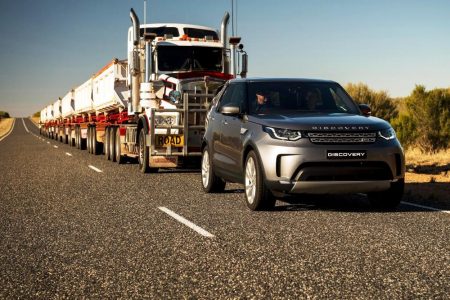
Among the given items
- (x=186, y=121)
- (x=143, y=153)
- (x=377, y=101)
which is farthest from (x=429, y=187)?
(x=377, y=101)

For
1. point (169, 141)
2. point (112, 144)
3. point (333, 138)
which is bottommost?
point (112, 144)

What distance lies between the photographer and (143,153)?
14898 mm

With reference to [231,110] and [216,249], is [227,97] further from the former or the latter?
[216,249]

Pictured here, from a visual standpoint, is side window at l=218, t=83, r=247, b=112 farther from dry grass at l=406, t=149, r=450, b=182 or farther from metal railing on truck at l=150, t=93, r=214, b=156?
dry grass at l=406, t=149, r=450, b=182

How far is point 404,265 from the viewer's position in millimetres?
5469

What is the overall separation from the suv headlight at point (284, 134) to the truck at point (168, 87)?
13.0 feet

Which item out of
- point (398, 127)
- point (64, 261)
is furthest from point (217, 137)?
point (398, 127)

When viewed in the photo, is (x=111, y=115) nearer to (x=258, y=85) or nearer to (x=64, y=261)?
(x=258, y=85)

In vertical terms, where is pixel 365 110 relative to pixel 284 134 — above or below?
above

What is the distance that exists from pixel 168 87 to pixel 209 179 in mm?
4758

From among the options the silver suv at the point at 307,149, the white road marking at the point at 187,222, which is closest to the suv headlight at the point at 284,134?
the silver suv at the point at 307,149

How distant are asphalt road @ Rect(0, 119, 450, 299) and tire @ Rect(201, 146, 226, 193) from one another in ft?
0.71

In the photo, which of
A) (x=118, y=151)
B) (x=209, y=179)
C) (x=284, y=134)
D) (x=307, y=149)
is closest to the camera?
(x=307, y=149)

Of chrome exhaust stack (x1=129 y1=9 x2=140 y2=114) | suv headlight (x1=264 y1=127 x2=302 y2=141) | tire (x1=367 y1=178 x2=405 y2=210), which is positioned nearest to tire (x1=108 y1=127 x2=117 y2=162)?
chrome exhaust stack (x1=129 y1=9 x2=140 y2=114)
